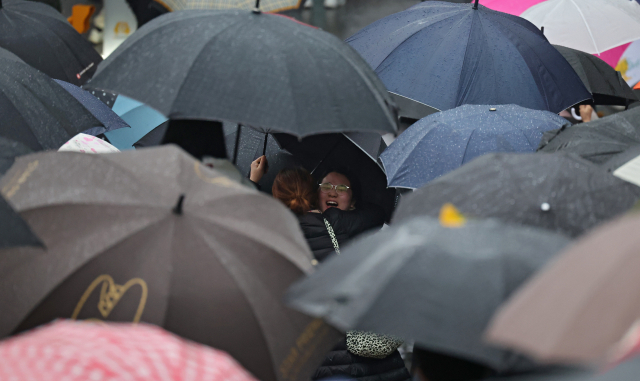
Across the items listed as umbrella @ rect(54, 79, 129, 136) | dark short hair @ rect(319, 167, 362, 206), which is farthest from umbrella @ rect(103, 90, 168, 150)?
dark short hair @ rect(319, 167, 362, 206)

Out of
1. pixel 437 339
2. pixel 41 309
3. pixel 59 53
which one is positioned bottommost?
pixel 59 53

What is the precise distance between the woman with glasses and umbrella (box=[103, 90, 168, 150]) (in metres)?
1.77

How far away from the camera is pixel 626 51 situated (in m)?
8.59

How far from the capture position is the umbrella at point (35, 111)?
365 centimetres

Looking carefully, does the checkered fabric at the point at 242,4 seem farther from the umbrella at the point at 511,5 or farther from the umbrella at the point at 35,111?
the umbrella at the point at 511,5

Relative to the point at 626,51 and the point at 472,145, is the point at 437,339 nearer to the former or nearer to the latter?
the point at 472,145

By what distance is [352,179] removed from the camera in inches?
186

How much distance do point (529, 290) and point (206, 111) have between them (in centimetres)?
165

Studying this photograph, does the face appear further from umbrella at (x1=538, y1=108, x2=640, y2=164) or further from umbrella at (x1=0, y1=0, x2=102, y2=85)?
umbrella at (x1=0, y1=0, x2=102, y2=85)

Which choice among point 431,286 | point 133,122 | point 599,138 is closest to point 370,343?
point 599,138

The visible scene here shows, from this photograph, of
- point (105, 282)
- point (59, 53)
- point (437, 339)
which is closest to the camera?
point (437, 339)

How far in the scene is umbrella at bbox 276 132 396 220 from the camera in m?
4.88

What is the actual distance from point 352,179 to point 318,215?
0.79 m

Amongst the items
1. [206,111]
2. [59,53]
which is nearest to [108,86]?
[206,111]
